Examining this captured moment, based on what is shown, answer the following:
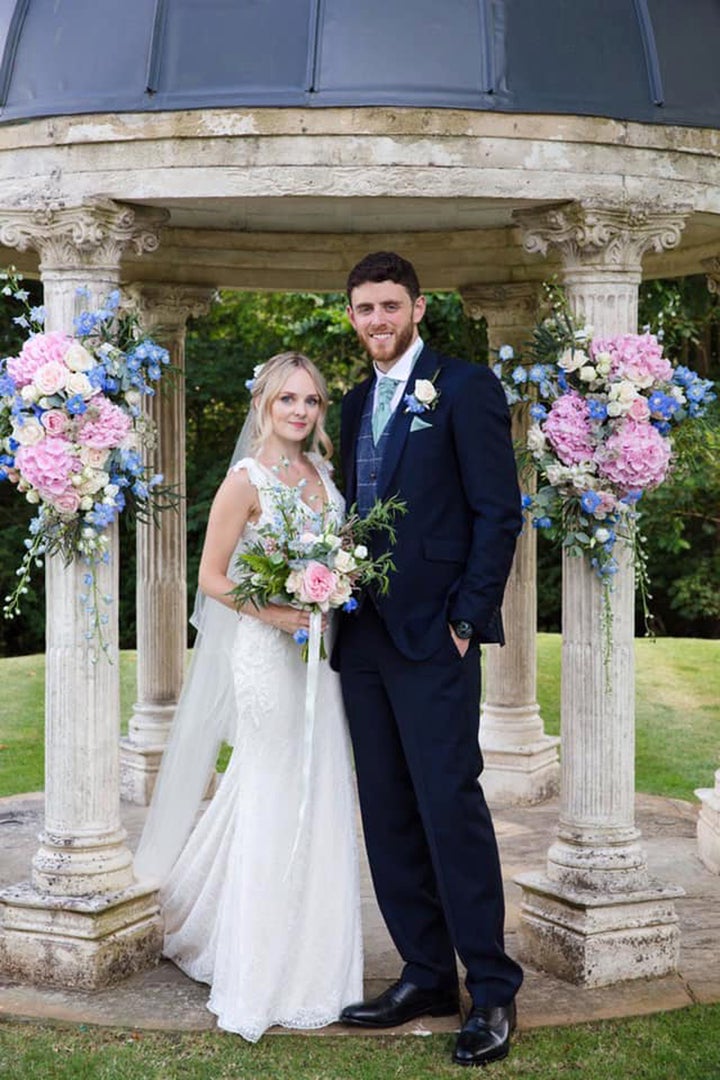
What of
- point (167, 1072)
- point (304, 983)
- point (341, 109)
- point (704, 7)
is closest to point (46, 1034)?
point (167, 1072)

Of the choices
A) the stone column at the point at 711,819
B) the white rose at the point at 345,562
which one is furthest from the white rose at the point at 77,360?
the stone column at the point at 711,819

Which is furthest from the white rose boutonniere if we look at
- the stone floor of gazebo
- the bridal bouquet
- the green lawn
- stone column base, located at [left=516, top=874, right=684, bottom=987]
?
the green lawn

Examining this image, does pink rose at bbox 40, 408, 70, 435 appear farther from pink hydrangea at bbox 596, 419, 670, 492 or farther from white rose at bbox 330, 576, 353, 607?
pink hydrangea at bbox 596, 419, 670, 492

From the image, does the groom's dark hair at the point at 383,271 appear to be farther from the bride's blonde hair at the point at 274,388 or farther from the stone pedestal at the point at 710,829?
the stone pedestal at the point at 710,829

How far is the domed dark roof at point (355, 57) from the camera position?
22.7ft

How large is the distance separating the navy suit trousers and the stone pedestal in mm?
2904

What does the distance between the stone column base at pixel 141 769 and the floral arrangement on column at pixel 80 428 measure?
3488mm

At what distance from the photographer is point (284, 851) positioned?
22.5ft

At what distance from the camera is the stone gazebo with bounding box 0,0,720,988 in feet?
22.8

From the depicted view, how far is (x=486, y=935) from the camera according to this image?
654cm

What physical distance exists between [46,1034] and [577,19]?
16.5 feet

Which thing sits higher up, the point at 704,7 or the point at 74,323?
the point at 704,7

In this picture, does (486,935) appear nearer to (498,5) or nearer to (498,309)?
(498,5)

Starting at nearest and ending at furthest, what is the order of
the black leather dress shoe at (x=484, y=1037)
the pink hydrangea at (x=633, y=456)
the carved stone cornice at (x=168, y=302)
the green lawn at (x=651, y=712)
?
the black leather dress shoe at (x=484, y=1037) < the pink hydrangea at (x=633, y=456) < the carved stone cornice at (x=168, y=302) < the green lawn at (x=651, y=712)
